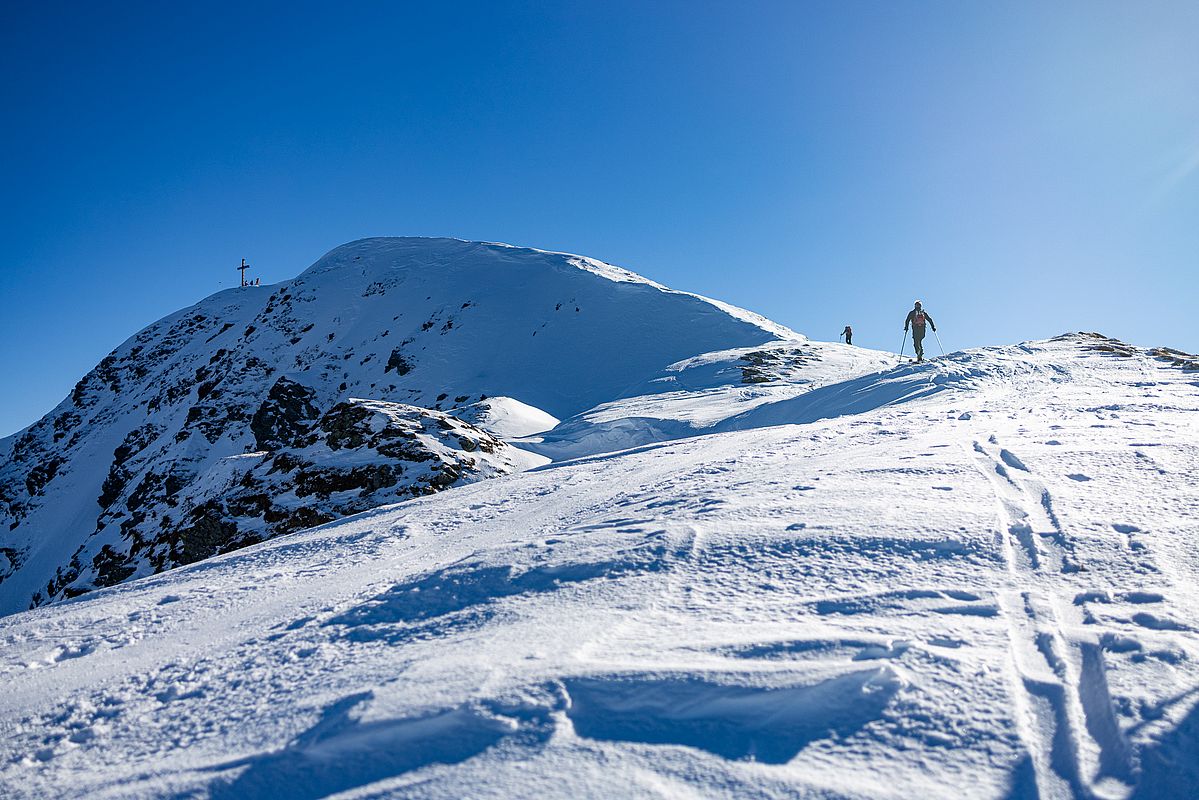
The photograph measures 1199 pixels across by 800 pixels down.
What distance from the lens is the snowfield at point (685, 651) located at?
252 cm

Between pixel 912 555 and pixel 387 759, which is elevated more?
pixel 912 555

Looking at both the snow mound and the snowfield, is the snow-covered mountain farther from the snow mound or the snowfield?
the snowfield

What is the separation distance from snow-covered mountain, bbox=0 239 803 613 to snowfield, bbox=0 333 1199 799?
6888 mm

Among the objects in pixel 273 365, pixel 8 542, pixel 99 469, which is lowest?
pixel 8 542

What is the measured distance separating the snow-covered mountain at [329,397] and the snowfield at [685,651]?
6.89m

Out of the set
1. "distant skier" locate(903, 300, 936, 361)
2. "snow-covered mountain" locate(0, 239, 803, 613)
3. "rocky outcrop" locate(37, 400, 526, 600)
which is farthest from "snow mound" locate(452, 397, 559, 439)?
"distant skier" locate(903, 300, 936, 361)

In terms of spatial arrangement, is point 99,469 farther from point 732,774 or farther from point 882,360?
point 732,774

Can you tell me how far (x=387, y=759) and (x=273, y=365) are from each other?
43350 mm

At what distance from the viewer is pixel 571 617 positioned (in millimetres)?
3793

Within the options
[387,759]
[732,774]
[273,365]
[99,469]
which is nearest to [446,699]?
[387,759]

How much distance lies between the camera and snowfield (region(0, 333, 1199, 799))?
252cm

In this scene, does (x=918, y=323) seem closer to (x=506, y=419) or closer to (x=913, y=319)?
(x=913, y=319)

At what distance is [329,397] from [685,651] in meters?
35.6

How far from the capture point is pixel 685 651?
3.23 m
